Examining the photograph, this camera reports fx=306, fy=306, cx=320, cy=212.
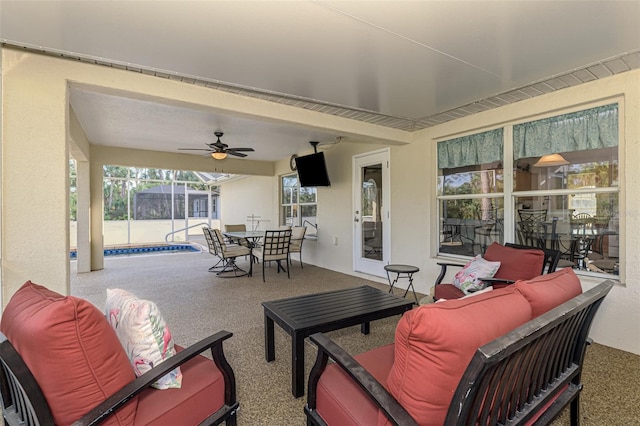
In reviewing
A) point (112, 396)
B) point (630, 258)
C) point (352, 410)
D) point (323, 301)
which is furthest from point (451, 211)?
point (112, 396)

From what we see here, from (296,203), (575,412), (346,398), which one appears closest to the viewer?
(346,398)

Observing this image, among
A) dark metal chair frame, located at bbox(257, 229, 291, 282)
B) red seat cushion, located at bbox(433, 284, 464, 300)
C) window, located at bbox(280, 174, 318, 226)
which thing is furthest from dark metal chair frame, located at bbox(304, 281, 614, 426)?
window, located at bbox(280, 174, 318, 226)

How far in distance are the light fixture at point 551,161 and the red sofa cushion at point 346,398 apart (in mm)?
2857

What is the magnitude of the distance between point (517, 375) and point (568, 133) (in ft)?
9.51

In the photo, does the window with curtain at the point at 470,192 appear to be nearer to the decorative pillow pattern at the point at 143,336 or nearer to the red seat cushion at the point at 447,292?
the red seat cushion at the point at 447,292

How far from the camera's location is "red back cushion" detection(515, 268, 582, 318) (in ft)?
3.88

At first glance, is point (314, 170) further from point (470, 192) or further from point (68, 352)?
point (68, 352)

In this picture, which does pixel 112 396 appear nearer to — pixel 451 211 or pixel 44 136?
pixel 44 136

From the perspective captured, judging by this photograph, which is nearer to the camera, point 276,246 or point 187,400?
point 187,400

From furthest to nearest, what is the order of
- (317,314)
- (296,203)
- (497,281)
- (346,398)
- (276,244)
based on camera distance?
(296,203) < (276,244) < (497,281) < (317,314) < (346,398)

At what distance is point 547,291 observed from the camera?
4.07 feet

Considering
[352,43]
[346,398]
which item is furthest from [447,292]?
[352,43]

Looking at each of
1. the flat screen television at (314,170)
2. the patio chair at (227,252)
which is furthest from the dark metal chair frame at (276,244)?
the flat screen television at (314,170)

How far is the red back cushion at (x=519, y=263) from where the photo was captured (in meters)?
2.61
